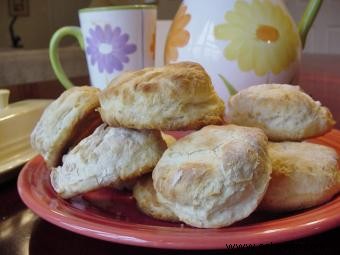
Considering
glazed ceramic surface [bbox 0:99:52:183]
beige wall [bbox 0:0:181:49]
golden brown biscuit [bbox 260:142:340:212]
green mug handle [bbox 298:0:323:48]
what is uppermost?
green mug handle [bbox 298:0:323:48]

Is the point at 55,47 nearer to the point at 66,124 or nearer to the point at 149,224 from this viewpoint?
the point at 66,124

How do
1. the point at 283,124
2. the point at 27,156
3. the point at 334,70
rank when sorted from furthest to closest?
the point at 334,70 → the point at 27,156 → the point at 283,124

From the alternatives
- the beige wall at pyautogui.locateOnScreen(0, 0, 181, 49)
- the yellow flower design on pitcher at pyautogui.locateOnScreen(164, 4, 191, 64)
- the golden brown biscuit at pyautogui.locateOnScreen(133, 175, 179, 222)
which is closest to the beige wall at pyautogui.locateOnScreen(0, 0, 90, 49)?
the beige wall at pyautogui.locateOnScreen(0, 0, 181, 49)

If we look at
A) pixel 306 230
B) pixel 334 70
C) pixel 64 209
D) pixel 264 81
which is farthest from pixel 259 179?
pixel 334 70

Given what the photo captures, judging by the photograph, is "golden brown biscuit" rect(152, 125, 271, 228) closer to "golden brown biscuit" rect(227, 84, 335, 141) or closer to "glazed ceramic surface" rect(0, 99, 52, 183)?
"golden brown biscuit" rect(227, 84, 335, 141)

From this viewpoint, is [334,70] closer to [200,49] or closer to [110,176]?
[200,49]

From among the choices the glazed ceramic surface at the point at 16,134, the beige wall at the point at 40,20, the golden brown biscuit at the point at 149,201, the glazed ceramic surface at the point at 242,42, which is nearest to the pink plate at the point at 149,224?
the golden brown biscuit at the point at 149,201

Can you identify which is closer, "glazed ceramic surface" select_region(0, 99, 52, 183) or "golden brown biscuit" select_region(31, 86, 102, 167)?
"golden brown biscuit" select_region(31, 86, 102, 167)
